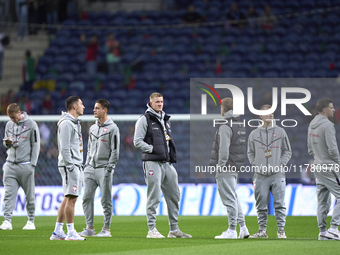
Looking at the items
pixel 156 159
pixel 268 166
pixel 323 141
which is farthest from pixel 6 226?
pixel 323 141

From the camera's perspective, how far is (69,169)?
9.76 m

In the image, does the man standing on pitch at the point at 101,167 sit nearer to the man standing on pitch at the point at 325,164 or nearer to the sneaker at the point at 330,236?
the man standing on pitch at the point at 325,164

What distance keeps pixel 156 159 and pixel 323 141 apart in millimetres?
2684

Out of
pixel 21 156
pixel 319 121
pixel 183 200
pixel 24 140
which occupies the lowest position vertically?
pixel 183 200

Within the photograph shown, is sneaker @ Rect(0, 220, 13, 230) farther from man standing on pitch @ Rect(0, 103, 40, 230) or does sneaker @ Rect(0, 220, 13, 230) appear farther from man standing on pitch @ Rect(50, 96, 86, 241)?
man standing on pitch @ Rect(50, 96, 86, 241)

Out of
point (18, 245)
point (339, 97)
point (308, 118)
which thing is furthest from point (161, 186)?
point (339, 97)

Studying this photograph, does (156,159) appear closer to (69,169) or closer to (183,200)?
(69,169)

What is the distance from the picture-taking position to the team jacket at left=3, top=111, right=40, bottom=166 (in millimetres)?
12773

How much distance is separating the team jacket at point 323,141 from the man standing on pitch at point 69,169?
3.72 metres

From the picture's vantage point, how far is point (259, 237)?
1078 cm

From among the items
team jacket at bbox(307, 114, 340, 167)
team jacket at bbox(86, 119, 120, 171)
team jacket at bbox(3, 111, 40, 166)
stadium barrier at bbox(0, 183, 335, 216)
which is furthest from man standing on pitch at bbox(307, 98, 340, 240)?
stadium barrier at bbox(0, 183, 335, 216)

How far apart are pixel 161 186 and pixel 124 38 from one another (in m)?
15.0

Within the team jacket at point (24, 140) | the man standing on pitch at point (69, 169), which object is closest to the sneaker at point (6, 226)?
the team jacket at point (24, 140)

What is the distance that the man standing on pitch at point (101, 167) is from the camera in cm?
1109
